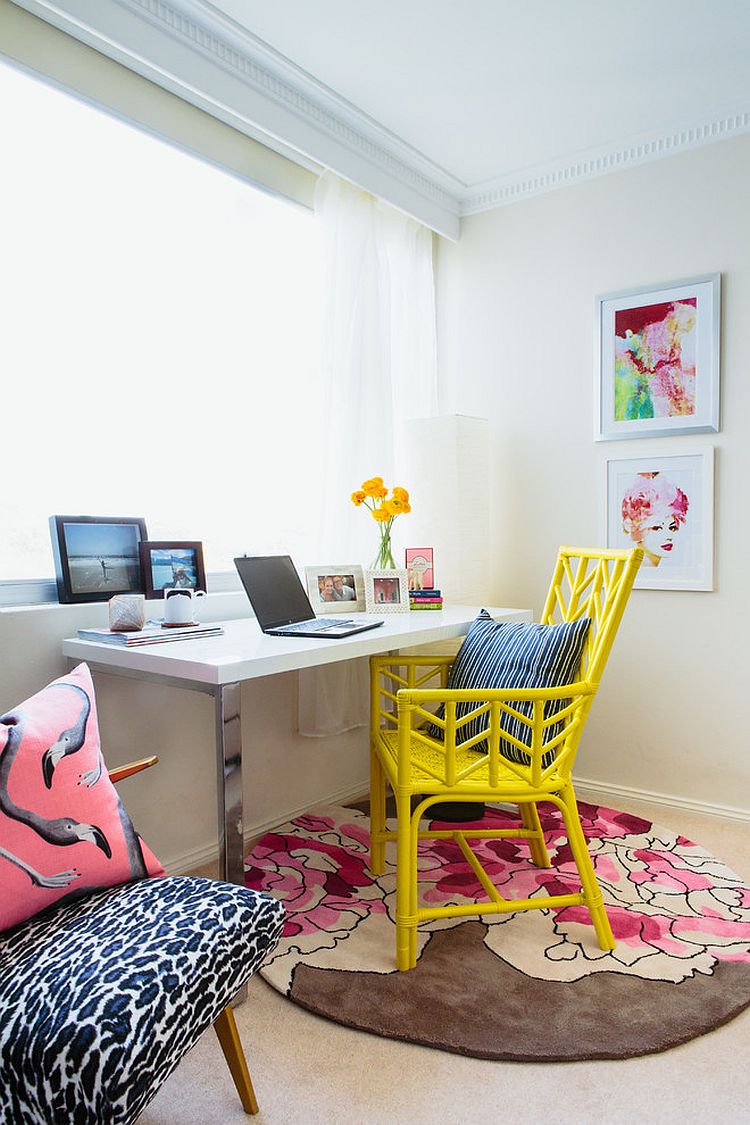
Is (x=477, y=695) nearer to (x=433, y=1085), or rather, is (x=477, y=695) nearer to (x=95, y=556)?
(x=433, y=1085)

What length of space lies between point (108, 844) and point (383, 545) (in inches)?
64.7

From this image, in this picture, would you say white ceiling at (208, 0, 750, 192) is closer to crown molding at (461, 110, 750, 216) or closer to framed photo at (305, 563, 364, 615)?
crown molding at (461, 110, 750, 216)

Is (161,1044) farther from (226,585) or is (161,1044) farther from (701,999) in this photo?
(226,585)

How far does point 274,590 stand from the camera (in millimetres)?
2475

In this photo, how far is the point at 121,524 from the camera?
7.68 ft

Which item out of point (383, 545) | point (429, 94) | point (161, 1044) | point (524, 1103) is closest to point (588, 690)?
point (524, 1103)

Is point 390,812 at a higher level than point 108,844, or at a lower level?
lower

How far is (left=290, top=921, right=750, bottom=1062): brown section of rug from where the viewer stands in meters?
1.64

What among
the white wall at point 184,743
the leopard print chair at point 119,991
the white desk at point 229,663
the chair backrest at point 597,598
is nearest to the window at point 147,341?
the white wall at point 184,743

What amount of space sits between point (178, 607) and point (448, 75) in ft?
6.18

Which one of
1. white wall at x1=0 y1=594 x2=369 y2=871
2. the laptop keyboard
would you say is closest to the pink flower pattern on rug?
white wall at x1=0 y1=594 x2=369 y2=871

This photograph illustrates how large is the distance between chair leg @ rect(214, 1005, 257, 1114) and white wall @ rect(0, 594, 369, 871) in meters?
0.94

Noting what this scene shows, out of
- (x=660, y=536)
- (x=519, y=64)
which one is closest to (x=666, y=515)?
(x=660, y=536)

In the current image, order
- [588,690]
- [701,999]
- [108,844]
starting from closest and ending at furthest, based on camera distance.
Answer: [108,844] → [701,999] → [588,690]
